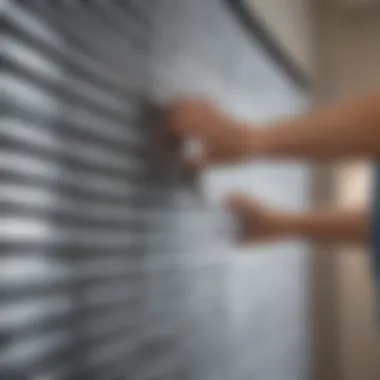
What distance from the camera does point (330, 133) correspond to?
932 mm

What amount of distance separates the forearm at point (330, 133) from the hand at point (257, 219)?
1.06 feet

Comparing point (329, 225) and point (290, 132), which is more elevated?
point (290, 132)

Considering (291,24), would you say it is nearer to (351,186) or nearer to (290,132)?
(351,186)

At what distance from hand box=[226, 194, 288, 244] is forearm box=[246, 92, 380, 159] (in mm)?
324

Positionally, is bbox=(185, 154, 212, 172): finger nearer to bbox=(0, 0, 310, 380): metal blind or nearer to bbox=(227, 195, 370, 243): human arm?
bbox=(0, 0, 310, 380): metal blind

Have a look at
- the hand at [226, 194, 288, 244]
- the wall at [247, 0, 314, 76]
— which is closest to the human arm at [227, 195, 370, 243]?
the hand at [226, 194, 288, 244]

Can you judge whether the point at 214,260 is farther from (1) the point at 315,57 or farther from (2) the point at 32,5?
(1) the point at 315,57

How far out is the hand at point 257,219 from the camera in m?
1.34

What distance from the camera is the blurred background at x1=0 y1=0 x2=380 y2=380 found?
28.9 inches

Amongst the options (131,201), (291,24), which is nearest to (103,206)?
(131,201)

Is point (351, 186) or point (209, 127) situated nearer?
point (209, 127)

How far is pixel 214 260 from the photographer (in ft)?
4.07

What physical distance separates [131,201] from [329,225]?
63cm

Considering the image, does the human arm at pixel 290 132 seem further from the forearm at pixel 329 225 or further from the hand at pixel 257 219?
the forearm at pixel 329 225
